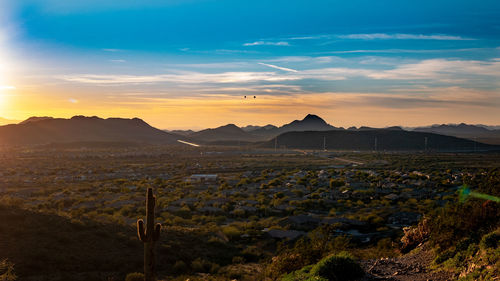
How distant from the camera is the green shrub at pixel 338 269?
12.6 meters

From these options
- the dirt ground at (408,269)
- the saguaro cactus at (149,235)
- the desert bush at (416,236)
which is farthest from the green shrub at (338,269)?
the desert bush at (416,236)

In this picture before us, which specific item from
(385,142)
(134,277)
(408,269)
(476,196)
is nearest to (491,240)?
(408,269)

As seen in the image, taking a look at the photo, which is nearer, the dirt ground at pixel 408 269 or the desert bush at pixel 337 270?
the dirt ground at pixel 408 269

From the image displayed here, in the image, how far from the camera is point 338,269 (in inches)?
500

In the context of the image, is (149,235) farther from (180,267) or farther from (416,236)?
(416,236)

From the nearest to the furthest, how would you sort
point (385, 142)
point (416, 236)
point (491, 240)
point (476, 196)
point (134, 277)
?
point (491, 240) < point (476, 196) < point (134, 277) < point (416, 236) < point (385, 142)

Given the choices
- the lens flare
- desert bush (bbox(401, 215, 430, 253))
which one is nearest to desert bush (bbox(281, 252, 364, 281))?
the lens flare

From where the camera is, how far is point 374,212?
32.8 m

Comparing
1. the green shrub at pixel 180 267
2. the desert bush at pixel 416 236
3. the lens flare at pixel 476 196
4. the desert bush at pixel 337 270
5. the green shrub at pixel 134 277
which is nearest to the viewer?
the desert bush at pixel 337 270

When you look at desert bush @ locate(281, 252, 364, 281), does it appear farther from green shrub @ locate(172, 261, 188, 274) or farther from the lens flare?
green shrub @ locate(172, 261, 188, 274)

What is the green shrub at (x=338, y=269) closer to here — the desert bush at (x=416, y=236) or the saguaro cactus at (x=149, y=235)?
the saguaro cactus at (x=149, y=235)

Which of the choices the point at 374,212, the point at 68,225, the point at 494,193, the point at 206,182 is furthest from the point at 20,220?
the point at 206,182

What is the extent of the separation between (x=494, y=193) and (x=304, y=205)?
75.5 ft

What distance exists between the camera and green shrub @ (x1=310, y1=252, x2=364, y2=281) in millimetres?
12594
